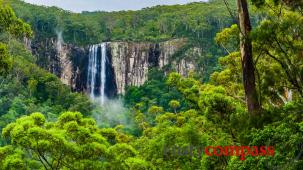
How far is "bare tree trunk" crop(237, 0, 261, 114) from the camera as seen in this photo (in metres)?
7.59

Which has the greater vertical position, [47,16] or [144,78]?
[47,16]

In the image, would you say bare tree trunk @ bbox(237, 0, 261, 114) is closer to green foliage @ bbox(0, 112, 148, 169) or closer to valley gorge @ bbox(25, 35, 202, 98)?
green foliage @ bbox(0, 112, 148, 169)

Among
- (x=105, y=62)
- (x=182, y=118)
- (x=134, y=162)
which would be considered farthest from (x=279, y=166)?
(x=105, y=62)

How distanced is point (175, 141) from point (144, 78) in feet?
181

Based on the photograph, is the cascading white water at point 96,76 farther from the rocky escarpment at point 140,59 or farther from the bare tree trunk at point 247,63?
the bare tree trunk at point 247,63

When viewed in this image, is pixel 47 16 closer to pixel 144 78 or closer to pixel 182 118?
pixel 144 78

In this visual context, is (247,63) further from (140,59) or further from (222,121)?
(140,59)

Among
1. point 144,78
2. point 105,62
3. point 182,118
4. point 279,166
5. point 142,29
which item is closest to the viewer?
point 279,166

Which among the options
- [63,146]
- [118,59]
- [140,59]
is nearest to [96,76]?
[118,59]

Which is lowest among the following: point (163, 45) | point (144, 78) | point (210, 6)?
point (144, 78)

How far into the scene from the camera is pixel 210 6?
76.2 m

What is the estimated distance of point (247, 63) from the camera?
304 inches

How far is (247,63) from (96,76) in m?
56.2

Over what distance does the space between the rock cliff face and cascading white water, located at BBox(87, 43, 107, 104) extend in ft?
7.28
